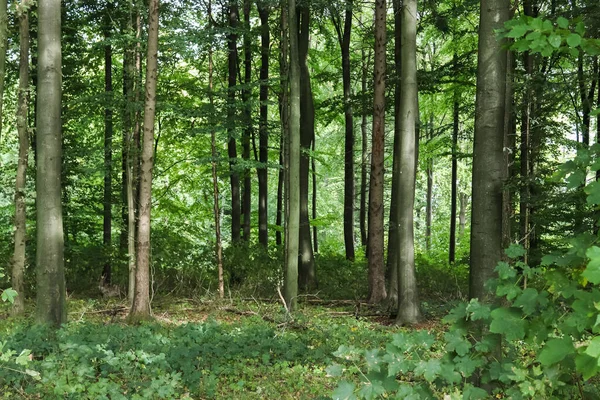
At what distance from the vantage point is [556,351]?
83.4 inches

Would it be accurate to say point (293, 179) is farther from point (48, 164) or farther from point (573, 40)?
point (573, 40)

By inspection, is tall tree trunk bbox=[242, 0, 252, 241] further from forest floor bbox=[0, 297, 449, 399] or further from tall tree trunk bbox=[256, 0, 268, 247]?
→ forest floor bbox=[0, 297, 449, 399]

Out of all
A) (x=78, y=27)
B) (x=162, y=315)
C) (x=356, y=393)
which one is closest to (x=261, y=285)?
(x=162, y=315)

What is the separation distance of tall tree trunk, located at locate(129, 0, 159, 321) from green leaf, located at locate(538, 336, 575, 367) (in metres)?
8.45

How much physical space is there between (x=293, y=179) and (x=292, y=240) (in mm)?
1260

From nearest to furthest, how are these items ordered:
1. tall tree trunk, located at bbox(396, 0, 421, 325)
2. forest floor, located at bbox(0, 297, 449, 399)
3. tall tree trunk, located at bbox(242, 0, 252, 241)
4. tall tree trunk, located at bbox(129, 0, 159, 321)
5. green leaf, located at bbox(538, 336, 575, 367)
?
green leaf, located at bbox(538, 336, 575, 367) → forest floor, located at bbox(0, 297, 449, 399) → tall tree trunk, located at bbox(396, 0, 421, 325) → tall tree trunk, located at bbox(129, 0, 159, 321) → tall tree trunk, located at bbox(242, 0, 252, 241)

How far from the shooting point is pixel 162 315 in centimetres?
1111

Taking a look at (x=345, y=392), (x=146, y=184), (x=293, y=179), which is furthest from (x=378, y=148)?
(x=345, y=392)

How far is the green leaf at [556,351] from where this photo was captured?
6.90 feet

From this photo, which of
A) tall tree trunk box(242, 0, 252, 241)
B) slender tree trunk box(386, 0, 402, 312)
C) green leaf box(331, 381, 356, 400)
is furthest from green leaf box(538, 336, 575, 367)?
tall tree trunk box(242, 0, 252, 241)

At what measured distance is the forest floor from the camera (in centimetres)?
523

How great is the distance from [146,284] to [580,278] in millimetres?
8673

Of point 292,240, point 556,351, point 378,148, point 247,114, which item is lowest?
point 292,240

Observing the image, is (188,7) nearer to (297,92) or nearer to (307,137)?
(307,137)
